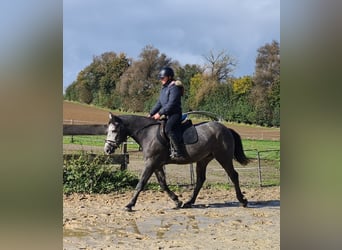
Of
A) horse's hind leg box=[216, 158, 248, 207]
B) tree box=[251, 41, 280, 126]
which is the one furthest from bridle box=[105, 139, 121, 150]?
tree box=[251, 41, 280, 126]

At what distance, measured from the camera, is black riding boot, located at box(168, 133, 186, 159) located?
14.0 ft

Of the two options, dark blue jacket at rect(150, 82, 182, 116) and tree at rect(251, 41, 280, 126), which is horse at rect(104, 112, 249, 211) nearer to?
dark blue jacket at rect(150, 82, 182, 116)

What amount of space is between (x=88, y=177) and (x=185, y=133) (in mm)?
1682

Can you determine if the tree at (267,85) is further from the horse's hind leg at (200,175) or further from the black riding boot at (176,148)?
the black riding boot at (176,148)

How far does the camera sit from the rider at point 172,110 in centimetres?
418

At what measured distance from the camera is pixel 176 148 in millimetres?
4285

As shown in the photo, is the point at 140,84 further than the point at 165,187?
Yes

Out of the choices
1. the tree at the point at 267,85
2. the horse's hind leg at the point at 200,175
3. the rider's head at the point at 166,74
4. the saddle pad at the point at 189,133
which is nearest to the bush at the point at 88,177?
the horse's hind leg at the point at 200,175

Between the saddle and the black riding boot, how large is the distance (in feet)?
0.23

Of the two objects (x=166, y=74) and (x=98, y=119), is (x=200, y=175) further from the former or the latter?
(x=98, y=119)

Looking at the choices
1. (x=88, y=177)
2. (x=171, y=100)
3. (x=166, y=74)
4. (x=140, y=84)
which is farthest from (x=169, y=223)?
(x=140, y=84)
